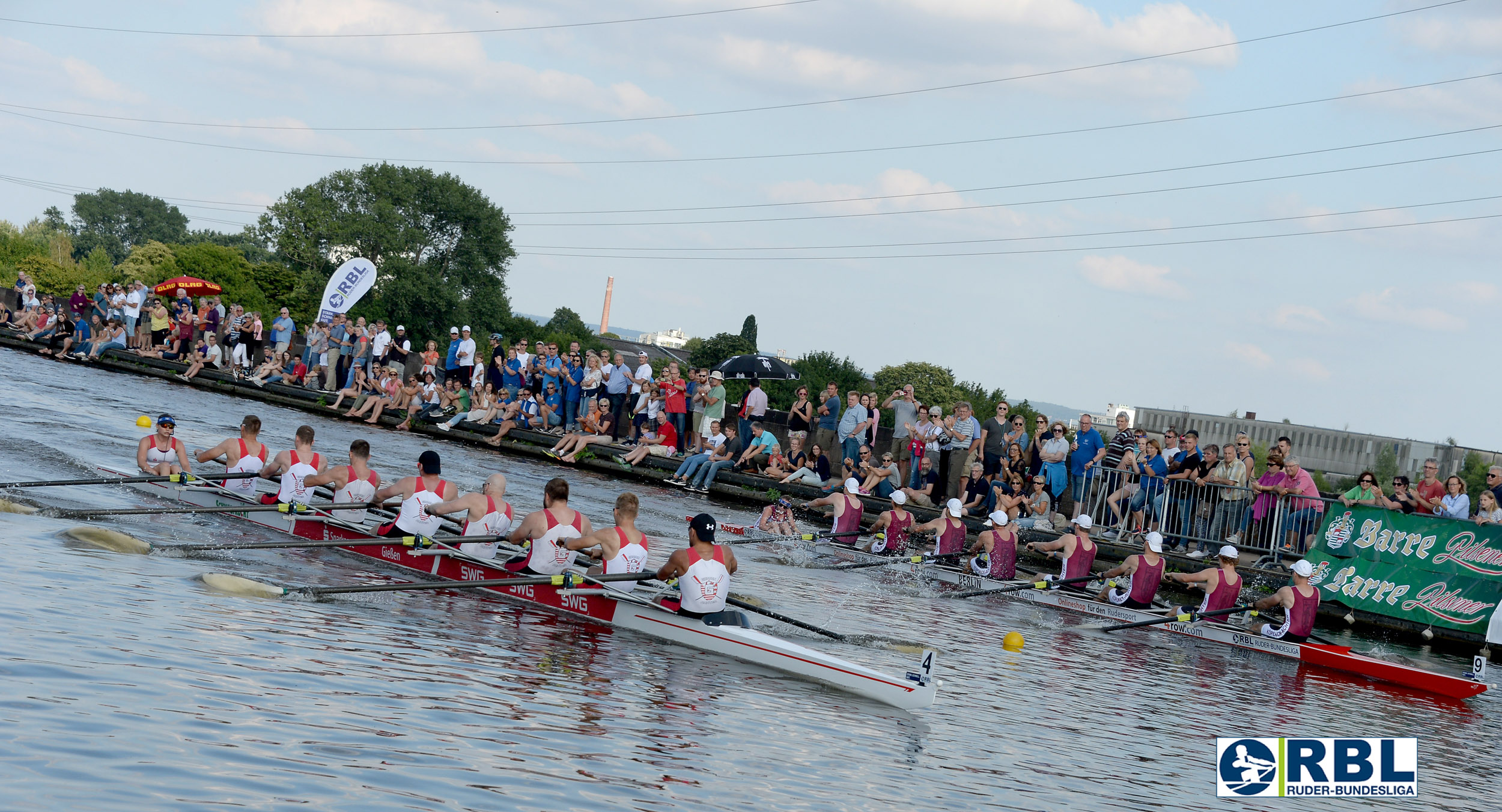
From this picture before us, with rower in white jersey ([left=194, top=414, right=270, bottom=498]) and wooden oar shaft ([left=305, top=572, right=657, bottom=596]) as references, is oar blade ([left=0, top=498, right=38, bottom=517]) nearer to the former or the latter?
rower in white jersey ([left=194, top=414, right=270, bottom=498])

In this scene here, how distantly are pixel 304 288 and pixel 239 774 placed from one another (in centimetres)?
7305

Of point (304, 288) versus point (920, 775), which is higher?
point (304, 288)

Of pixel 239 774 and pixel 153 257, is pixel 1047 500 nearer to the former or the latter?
pixel 239 774

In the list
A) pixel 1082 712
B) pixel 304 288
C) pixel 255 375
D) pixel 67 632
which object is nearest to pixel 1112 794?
pixel 1082 712

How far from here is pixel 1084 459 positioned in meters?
19.9

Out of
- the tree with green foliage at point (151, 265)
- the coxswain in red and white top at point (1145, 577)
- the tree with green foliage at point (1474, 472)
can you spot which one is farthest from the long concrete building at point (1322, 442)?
the tree with green foliage at point (151, 265)

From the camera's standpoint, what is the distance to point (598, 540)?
1170cm

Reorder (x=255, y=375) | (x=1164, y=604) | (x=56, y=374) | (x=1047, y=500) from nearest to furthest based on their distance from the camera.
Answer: (x=1164, y=604) < (x=1047, y=500) < (x=56, y=374) < (x=255, y=375)

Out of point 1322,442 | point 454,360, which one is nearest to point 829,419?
point 454,360

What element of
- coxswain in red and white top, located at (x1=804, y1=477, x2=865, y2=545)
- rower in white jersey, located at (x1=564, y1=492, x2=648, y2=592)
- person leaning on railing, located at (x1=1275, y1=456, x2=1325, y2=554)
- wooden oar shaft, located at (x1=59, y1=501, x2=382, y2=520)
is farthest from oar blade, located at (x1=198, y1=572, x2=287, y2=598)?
person leaning on railing, located at (x1=1275, y1=456, x2=1325, y2=554)

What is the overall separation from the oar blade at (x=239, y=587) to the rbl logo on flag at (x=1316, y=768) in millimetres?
7838

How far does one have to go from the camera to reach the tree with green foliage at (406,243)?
75.8 meters

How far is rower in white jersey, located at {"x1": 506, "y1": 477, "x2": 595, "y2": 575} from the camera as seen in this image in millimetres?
11891

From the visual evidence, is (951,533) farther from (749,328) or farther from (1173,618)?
(749,328)
